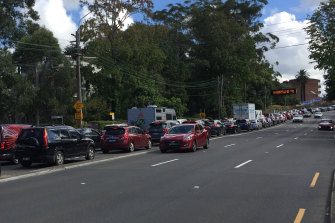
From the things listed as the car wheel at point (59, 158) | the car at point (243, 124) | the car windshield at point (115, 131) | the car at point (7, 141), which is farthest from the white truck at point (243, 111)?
the car wheel at point (59, 158)

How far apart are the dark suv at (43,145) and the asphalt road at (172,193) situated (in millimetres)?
1073

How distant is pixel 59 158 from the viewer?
15836 millimetres

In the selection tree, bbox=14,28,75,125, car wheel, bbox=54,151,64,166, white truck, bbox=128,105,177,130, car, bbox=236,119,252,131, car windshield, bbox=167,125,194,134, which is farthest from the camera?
car, bbox=236,119,252,131

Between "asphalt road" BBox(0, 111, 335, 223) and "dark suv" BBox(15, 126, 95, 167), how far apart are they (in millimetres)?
1073

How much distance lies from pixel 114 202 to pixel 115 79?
40.9 m

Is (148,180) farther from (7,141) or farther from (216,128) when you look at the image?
(216,128)

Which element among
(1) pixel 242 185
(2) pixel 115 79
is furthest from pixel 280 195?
(2) pixel 115 79

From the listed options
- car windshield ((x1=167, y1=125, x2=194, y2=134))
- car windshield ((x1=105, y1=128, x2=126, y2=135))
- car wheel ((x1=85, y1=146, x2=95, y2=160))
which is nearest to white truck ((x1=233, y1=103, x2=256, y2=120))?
car windshield ((x1=167, y1=125, x2=194, y2=134))

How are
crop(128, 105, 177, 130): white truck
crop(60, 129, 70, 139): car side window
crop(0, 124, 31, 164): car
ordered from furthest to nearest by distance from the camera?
1. crop(128, 105, 177, 130): white truck
2. crop(0, 124, 31, 164): car
3. crop(60, 129, 70, 139): car side window

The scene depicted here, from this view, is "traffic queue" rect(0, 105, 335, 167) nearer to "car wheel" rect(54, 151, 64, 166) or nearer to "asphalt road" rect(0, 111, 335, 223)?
"car wheel" rect(54, 151, 64, 166)

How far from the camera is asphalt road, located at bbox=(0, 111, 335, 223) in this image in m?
7.09

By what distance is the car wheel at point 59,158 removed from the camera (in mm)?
15576

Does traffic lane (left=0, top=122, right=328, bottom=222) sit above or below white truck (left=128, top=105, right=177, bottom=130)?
below

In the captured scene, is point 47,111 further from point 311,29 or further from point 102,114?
point 311,29
